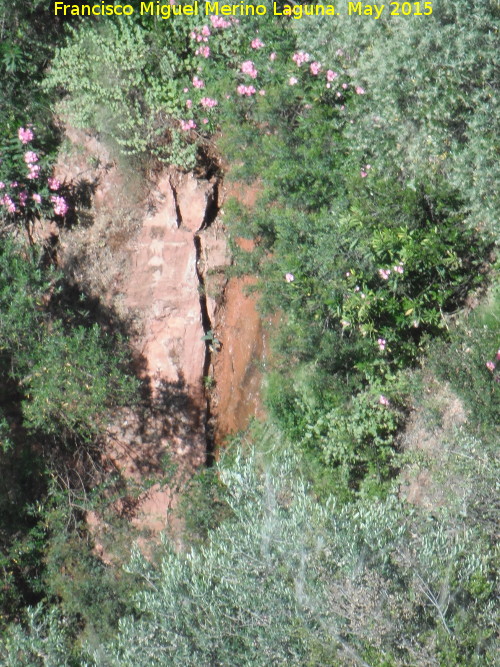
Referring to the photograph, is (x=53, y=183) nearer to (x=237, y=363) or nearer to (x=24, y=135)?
(x=24, y=135)

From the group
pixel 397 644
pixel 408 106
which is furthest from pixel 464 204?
pixel 397 644

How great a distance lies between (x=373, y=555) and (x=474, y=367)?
1673 millimetres

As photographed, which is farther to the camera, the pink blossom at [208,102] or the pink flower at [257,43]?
the pink blossom at [208,102]

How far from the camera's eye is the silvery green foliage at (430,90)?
501 cm

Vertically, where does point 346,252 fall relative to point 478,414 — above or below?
above

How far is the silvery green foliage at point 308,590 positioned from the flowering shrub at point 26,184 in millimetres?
3346

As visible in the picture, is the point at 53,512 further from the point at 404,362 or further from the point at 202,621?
the point at 404,362

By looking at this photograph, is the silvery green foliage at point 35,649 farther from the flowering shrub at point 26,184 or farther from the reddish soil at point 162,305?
the flowering shrub at point 26,184

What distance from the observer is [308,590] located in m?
5.42

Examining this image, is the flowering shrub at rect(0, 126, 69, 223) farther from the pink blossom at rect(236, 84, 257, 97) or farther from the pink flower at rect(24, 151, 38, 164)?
the pink blossom at rect(236, 84, 257, 97)

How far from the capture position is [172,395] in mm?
7926

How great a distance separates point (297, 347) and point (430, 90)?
248 centimetres

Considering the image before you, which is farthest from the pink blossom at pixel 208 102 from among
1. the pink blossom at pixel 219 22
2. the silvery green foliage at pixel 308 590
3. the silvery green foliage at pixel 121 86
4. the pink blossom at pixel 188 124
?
the silvery green foliage at pixel 308 590

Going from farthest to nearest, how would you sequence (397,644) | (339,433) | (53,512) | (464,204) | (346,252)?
(53,512) < (339,433) < (346,252) < (464,204) < (397,644)
